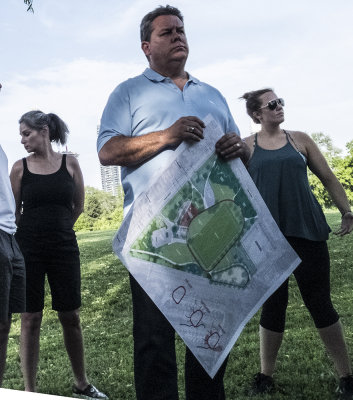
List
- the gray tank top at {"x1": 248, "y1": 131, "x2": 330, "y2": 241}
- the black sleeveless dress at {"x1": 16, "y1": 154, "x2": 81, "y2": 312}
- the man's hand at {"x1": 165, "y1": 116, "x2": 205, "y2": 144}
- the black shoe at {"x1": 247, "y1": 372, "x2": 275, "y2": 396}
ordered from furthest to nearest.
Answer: the black shoe at {"x1": 247, "y1": 372, "x2": 275, "y2": 396} → the black sleeveless dress at {"x1": 16, "y1": 154, "x2": 81, "y2": 312} → the gray tank top at {"x1": 248, "y1": 131, "x2": 330, "y2": 241} → the man's hand at {"x1": 165, "y1": 116, "x2": 205, "y2": 144}

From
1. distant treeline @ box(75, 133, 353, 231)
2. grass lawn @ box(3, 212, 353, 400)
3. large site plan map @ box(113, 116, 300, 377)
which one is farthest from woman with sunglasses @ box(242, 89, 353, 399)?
distant treeline @ box(75, 133, 353, 231)

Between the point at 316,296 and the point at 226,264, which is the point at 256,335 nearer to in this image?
the point at 316,296

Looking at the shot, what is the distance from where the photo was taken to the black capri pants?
2.24 metres

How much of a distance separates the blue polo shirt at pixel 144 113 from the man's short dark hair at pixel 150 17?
0.10 meters

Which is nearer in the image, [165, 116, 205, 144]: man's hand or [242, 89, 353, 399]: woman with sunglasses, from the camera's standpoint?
[165, 116, 205, 144]: man's hand

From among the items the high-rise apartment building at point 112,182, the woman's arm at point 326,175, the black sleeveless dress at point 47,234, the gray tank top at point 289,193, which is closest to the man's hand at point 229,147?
the gray tank top at point 289,193

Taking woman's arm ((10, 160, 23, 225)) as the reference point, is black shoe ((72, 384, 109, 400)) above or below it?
below

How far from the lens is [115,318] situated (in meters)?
4.96

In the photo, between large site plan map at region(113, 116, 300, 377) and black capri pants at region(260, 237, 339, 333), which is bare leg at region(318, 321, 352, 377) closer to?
black capri pants at region(260, 237, 339, 333)

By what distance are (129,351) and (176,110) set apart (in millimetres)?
2427

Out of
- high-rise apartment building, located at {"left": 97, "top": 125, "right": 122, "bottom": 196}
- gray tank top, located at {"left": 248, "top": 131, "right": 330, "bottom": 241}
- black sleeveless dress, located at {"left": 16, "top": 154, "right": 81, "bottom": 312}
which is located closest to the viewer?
gray tank top, located at {"left": 248, "top": 131, "right": 330, "bottom": 241}

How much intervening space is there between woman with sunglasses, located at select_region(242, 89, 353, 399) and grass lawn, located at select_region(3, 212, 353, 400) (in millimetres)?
295

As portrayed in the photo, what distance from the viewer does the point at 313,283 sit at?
7.47ft

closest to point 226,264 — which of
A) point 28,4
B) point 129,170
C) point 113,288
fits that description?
point 129,170
